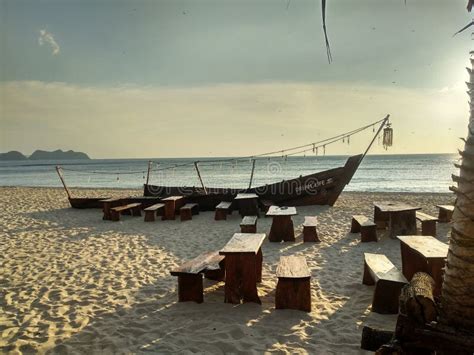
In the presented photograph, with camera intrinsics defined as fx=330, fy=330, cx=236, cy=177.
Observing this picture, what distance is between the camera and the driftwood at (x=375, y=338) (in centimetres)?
287

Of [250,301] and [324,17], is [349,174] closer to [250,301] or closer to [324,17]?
[250,301]

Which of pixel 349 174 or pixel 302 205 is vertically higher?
pixel 349 174

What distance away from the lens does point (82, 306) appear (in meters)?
4.38

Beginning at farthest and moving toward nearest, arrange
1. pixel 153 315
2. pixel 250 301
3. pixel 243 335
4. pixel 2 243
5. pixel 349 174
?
pixel 349 174 → pixel 2 243 → pixel 250 301 → pixel 153 315 → pixel 243 335

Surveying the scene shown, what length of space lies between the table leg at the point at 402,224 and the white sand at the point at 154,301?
0.97 ft

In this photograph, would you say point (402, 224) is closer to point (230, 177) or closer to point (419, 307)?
point (419, 307)

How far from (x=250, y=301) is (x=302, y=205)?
920 centimetres

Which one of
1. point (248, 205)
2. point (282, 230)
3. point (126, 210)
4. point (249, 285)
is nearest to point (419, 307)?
point (249, 285)

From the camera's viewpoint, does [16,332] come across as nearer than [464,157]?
No

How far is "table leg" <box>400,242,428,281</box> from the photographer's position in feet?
14.6

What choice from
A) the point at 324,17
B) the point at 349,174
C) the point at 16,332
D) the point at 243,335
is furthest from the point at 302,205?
the point at 324,17

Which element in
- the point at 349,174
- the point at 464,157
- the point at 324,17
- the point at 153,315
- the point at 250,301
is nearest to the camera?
the point at 324,17

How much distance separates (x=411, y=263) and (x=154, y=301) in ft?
11.8

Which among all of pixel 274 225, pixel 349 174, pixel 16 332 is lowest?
pixel 16 332
